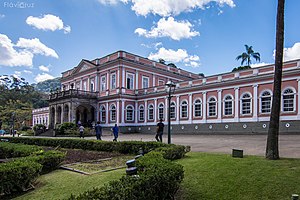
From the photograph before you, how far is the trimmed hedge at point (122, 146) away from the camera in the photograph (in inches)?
383

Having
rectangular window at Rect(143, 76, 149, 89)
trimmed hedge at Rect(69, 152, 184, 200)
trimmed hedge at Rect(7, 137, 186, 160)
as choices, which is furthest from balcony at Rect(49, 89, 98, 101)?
trimmed hedge at Rect(69, 152, 184, 200)

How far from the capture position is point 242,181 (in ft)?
20.7

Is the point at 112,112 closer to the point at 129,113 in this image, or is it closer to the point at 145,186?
the point at 129,113

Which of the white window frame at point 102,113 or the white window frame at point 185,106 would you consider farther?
the white window frame at point 102,113

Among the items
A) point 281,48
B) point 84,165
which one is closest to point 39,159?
point 84,165

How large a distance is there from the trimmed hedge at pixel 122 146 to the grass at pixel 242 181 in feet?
5.94

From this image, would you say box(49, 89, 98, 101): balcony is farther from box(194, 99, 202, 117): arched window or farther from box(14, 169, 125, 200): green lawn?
box(14, 169, 125, 200): green lawn

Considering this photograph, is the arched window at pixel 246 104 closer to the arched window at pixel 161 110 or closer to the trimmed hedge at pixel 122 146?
the arched window at pixel 161 110

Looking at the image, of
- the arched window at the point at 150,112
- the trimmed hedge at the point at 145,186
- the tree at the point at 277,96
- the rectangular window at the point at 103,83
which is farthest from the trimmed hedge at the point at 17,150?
the rectangular window at the point at 103,83

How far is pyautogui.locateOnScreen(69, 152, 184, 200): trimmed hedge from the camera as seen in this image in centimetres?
418

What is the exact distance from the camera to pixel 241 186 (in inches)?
240

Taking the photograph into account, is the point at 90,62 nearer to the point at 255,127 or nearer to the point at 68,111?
the point at 68,111

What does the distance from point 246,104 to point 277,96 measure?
17.6 m

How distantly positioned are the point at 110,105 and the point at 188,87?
1223cm
